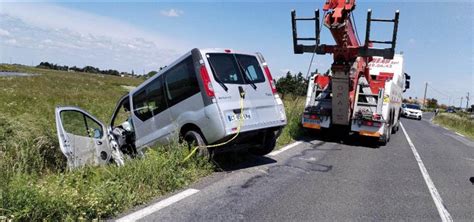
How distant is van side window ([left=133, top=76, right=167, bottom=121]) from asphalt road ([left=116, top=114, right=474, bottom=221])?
174 cm

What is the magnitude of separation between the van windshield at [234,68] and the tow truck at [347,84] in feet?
12.5

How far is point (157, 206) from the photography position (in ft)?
14.9

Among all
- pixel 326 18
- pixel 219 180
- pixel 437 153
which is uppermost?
pixel 326 18

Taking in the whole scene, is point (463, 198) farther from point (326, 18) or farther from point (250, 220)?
point (326, 18)

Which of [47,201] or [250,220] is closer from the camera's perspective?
[47,201]

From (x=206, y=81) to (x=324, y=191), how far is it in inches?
101

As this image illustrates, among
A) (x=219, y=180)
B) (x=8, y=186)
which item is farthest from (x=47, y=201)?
(x=219, y=180)

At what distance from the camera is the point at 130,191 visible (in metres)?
4.77

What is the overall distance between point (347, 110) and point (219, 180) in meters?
6.73

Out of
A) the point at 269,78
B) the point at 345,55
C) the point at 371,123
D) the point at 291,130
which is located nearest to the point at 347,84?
the point at 345,55

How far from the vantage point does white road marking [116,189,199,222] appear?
13.6ft

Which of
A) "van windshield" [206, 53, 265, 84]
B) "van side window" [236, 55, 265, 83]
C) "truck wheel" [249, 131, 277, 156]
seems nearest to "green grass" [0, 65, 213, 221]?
"van windshield" [206, 53, 265, 84]

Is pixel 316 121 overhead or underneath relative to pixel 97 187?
underneath

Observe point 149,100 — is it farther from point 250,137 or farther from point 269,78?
point 269,78
